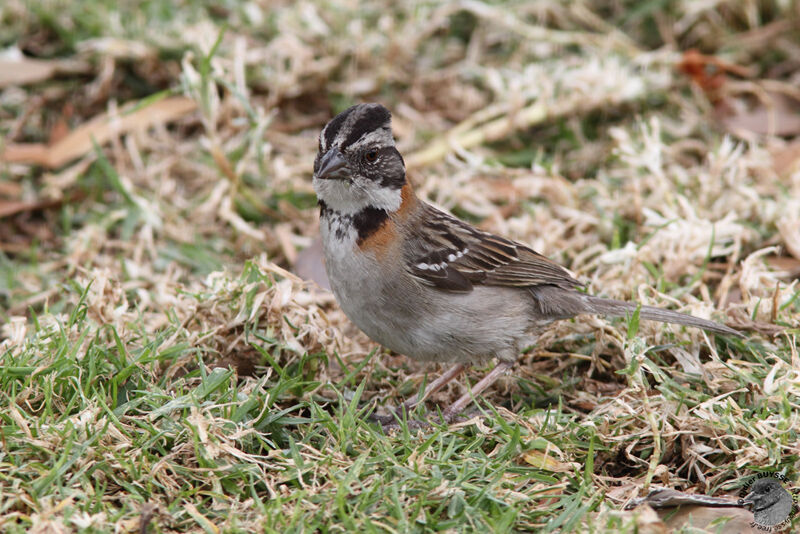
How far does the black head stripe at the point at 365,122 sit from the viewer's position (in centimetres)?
450

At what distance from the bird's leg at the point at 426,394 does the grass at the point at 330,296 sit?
0.32 ft

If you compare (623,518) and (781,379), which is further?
(781,379)

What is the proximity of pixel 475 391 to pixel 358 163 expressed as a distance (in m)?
1.29

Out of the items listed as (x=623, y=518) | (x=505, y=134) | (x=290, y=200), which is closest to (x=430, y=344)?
(x=623, y=518)

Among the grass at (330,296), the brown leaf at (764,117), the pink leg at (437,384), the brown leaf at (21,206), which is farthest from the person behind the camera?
the brown leaf at (764,117)

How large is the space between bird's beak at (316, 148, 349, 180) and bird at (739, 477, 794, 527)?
7.63ft

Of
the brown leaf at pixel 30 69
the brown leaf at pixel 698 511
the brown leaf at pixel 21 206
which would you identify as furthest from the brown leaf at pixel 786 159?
the brown leaf at pixel 30 69

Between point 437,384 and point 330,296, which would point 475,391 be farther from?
point 330,296

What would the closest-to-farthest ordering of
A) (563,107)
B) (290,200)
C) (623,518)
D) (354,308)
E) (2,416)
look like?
(623,518) → (2,416) → (354,308) → (290,200) → (563,107)

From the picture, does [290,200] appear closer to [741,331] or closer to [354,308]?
[354,308]

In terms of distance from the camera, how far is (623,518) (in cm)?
344

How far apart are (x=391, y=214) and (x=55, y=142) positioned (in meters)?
3.71

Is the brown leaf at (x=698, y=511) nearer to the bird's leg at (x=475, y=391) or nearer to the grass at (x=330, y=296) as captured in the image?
the grass at (x=330, y=296)

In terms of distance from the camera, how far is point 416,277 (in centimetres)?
457
